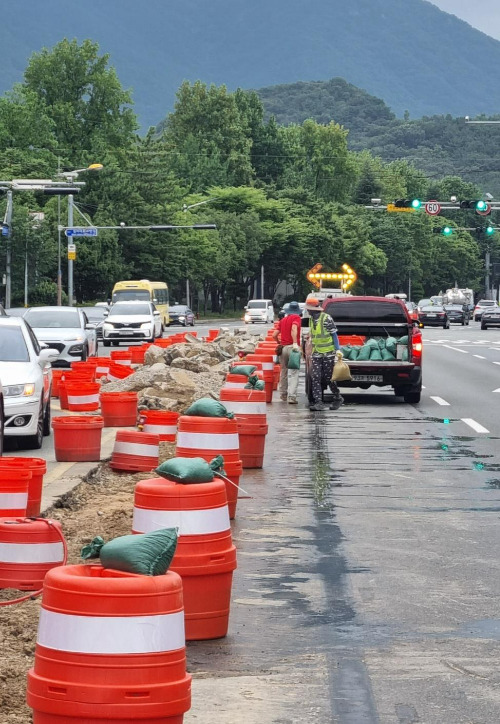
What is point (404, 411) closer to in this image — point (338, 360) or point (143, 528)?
point (338, 360)

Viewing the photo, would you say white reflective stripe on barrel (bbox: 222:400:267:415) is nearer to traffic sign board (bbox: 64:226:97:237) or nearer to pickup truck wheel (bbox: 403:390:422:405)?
pickup truck wheel (bbox: 403:390:422:405)

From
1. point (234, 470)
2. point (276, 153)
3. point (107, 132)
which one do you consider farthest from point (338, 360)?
point (276, 153)

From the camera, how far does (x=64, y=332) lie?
36.1 meters

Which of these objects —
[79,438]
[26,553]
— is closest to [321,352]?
[79,438]

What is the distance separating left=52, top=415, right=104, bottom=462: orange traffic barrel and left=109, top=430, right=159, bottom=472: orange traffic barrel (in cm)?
81

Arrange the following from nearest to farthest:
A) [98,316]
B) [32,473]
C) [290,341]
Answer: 1. [32,473]
2. [290,341]
3. [98,316]

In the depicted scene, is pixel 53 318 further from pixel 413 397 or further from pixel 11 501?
pixel 11 501

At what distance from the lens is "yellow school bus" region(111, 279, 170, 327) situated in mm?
70500

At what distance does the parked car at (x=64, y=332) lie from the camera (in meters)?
35.5

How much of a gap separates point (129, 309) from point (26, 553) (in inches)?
1845

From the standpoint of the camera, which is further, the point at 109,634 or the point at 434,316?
the point at 434,316

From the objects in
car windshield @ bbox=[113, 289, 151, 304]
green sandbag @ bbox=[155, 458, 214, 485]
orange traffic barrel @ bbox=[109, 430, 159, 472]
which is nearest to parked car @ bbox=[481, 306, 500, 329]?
car windshield @ bbox=[113, 289, 151, 304]

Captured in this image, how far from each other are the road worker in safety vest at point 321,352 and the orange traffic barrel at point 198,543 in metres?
15.9

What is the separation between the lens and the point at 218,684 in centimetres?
645
